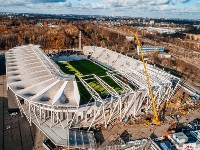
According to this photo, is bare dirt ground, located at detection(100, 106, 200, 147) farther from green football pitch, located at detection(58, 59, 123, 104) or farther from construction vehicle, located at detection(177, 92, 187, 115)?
green football pitch, located at detection(58, 59, 123, 104)

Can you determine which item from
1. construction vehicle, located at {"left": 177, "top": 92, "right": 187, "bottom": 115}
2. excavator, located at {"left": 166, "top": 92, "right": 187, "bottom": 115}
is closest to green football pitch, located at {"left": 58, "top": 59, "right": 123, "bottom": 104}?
excavator, located at {"left": 166, "top": 92, "right": 187, "bottom": 115}

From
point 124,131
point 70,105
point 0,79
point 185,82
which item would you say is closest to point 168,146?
point 124,131

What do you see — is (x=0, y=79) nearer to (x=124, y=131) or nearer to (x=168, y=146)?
(x=124, y=131)

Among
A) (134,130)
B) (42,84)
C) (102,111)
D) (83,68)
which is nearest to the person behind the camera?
(134,130)

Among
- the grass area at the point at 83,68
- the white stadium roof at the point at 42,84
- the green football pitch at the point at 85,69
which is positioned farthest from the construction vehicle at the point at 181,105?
the white stadium roof at the point at 42,84

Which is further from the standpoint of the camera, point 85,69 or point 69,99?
point 85,69

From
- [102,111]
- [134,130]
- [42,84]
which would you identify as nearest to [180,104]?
[134,130]

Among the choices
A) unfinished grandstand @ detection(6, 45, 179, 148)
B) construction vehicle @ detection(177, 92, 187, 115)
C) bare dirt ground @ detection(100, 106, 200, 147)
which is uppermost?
unfinished grandstand @ detection(6, 45, 179, 148)

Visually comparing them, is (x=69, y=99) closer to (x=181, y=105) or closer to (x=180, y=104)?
Answer: (x=180, y=104)

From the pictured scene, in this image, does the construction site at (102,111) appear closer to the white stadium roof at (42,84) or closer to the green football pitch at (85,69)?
the white stadium roof at (42,84)
